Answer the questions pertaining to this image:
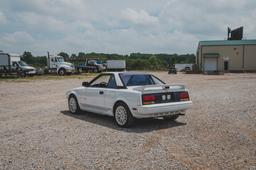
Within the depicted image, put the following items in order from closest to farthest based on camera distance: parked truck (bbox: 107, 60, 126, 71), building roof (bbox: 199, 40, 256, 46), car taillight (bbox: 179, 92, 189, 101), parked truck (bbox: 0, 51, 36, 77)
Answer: car taillight (bbox: 179, 92, 189, 101)
parked truck (bbox: 0, 51, 36, 77)
building roof (bbox: 199, 40, 256, 46)
parked truck (bbox: 107, 60, 126, 71)

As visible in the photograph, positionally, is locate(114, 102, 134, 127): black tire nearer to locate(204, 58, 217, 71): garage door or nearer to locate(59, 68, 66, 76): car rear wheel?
locate(59, 68, 66, 76): car rear wheel

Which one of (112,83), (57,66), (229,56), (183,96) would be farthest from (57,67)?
(183,96)

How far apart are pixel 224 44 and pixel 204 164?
58106 mm

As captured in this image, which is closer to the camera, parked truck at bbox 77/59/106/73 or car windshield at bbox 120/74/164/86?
car windshield at bbox 120/74/164/86

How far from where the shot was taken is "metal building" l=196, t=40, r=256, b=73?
195ft

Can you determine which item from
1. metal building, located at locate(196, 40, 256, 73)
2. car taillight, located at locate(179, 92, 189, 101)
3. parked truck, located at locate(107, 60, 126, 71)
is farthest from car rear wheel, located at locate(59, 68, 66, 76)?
car taillight, located at locate(179, 92, 189, 101)

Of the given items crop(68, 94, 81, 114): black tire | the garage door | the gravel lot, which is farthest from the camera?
the garage door

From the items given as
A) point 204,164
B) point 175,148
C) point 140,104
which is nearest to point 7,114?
point 140,104

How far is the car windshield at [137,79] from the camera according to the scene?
908cm

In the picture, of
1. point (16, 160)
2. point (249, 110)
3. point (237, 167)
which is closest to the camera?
point (237, 167)

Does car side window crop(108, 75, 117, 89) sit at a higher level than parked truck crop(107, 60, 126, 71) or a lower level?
lower

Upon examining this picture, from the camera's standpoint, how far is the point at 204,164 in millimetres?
5289

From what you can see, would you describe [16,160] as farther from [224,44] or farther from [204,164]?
[224,44]

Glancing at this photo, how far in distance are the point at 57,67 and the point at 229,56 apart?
109 ft
